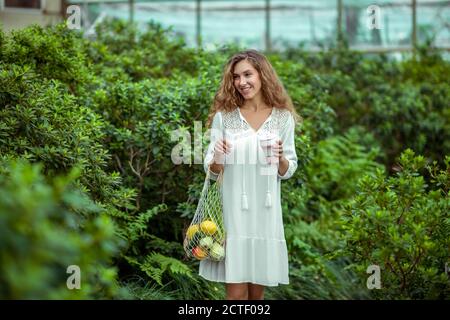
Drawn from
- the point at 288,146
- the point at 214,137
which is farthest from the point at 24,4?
the point at 288,146

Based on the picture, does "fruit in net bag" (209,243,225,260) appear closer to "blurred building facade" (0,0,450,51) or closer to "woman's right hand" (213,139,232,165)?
"woman's right hand" (213,139,232,165)

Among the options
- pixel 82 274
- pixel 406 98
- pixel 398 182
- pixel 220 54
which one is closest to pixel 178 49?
pixel 220 54

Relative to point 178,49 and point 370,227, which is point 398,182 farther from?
point 178,49

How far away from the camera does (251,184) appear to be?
14.5 feet

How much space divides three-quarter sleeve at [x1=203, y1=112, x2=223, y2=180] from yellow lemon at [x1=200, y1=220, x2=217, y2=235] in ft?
1.09

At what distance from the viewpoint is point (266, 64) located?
478cm

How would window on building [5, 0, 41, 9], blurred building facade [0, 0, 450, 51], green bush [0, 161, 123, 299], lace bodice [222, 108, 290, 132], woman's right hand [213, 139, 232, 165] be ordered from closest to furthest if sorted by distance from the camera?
green bush [0, 161, 123, 299], woman's right hand [213, 139, 232, 165], lace bodice [222, 108, 290, 132], blurred building facade [0, 0, 450, 51], window on building [5, 0, 41, 9]

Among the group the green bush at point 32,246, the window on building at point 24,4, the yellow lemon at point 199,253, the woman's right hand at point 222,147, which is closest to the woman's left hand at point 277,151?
the woman's right hand at point 222,147

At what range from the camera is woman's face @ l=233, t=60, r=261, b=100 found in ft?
15.1

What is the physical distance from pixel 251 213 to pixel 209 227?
10.6 inches

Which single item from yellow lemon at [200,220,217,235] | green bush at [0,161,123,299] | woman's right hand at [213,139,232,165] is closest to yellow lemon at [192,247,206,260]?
yellow lemon at [200,220,217,235]

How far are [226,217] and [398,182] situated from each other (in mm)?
1430

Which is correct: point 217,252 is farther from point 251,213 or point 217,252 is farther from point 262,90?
point 262,90
